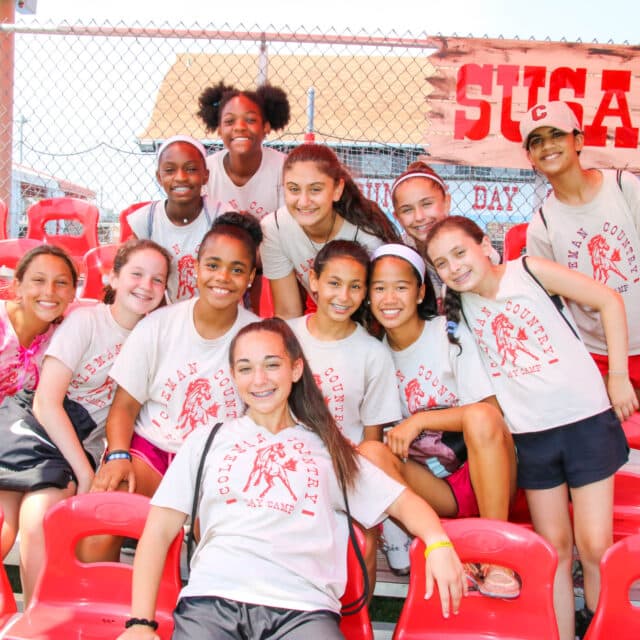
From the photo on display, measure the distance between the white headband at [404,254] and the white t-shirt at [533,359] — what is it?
0.26 metres

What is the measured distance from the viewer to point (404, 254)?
247cm

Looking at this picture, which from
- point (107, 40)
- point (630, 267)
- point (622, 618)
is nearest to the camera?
point (622, 618)

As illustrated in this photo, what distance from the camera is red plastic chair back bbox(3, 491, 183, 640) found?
6.11 ft

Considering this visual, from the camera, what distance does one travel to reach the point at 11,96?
13.5 feet

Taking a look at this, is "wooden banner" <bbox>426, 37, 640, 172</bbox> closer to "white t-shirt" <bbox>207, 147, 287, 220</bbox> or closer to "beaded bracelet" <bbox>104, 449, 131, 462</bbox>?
"white t-shirt" <bbox>207, 147, 287, 220</bbox>

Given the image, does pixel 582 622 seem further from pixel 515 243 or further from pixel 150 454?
pixel 515 243

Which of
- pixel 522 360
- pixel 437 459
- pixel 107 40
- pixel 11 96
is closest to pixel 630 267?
pixel 522 360

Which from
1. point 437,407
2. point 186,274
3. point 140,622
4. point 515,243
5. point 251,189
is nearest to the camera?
point 140,622

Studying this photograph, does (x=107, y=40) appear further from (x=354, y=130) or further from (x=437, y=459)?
(x=354, y=130)

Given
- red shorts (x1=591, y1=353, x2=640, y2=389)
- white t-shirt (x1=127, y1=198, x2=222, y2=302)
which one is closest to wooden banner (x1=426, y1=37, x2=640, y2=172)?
red shorts (x1=591, y1=353, x2=640, y2=389)

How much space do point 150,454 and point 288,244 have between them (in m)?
1.05

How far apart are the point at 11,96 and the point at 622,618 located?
13.6ft

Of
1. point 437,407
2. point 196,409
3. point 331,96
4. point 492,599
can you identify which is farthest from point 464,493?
point 331,96

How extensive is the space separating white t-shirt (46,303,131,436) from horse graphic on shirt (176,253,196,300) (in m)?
0.50
